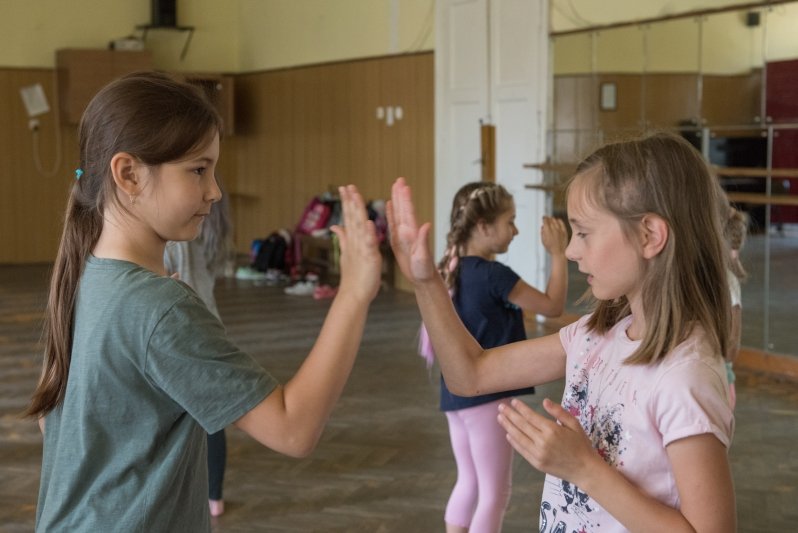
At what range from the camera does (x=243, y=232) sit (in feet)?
45.2

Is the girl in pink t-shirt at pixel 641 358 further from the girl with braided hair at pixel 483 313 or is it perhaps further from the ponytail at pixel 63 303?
the girl with braided hair at pixel 483 313

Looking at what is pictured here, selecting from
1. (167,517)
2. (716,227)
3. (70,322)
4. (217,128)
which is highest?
(217,128)

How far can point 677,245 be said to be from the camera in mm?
1522

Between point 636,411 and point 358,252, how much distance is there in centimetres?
47

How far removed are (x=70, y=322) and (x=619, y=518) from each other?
0.86 meters

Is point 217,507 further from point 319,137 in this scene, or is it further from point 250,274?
point 319,137

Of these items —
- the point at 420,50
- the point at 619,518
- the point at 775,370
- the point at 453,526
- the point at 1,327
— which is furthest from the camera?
the point at 420,50

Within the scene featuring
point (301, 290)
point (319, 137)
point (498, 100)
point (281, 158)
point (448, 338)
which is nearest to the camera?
point (448, 338)

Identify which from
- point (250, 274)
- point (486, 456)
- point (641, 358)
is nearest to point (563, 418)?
point (641, 358)

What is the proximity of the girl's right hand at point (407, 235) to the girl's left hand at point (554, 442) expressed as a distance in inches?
12.8

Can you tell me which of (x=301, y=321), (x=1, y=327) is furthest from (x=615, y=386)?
(x=1, y=327)

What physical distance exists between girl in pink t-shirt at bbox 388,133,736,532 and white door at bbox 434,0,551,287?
22.2ft

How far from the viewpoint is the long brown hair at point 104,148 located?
1518mm

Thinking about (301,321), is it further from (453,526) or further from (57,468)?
(57,468)
